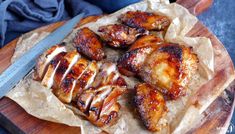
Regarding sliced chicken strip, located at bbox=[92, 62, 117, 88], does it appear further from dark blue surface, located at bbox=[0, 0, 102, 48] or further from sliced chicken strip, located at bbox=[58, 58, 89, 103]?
dark blue surface, located at bbox=[0, 0, 102, 48]

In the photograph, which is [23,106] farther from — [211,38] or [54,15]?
[211,38]

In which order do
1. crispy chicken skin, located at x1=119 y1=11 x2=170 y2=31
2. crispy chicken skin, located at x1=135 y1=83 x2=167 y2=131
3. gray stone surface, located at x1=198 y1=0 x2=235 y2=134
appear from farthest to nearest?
1. gray stone surface, located at x1=198 y1=0 x2=235 y2=134
2. crispy chicken skin, located at x1=119 y1=11 x2=170 y2=31
3. crispy chicken skin, located at x1=135 y1=83 x2=167 y2=131

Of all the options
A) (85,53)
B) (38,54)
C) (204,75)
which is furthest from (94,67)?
(204,75)

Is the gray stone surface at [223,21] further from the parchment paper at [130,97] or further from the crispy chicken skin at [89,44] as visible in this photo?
the crispy chicken skin at [89,44]

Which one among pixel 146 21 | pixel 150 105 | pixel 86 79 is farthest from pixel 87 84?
pixel 146 21

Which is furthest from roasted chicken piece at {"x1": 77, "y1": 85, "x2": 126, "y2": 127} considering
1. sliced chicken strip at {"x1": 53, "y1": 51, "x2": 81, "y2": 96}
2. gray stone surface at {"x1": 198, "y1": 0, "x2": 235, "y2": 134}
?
gray stone surface at {"x1": 198, "y1": 0, "x2": 235, "y2": 134}

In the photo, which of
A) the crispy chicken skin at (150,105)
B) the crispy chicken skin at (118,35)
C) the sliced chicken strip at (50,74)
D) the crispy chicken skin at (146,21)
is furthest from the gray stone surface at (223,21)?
the sliced chicken strip at (50,74)

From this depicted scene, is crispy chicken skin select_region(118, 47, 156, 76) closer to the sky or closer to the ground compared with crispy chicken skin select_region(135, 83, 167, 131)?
closer to the sky
